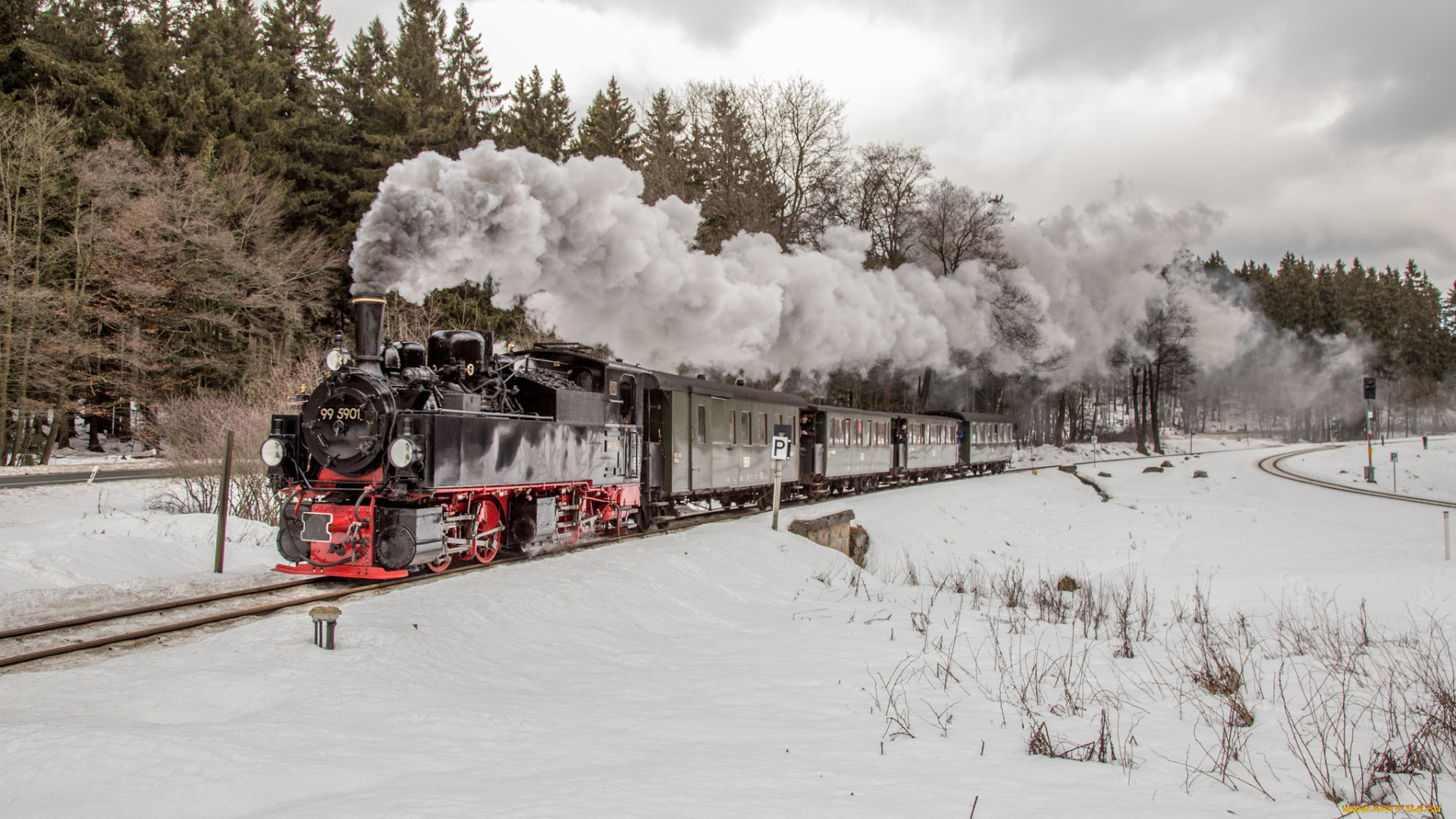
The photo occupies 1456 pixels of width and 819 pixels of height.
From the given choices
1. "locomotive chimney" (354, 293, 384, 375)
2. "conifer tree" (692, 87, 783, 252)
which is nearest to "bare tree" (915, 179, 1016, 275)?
"conifer tree" (692, 87, 783, 252)

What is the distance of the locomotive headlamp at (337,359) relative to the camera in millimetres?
8719

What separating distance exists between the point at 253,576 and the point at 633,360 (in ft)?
38.9

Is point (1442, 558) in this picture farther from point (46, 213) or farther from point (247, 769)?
point (46, 213)

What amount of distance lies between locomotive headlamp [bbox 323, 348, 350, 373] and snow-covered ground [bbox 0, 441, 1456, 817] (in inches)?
103

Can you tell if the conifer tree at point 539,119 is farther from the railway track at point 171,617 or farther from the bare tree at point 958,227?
the railway track at point 171,617

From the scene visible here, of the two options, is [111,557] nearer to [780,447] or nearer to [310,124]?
[780,447]

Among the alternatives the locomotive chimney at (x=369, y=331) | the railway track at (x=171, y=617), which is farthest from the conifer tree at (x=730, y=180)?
the railway track at (x=171, y=617)

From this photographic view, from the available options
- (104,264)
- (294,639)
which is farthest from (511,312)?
(294,639)

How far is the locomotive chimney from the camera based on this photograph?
28.7 feet

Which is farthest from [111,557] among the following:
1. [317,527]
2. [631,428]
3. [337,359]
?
[631,428]

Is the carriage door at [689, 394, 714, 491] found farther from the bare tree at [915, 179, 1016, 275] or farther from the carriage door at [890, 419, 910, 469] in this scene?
the bare tree at [915, 179, 1016, 275]

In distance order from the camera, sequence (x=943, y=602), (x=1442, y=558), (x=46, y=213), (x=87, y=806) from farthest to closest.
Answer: (x=46, y=213) → (x=1442, y=558) → (x=943, y=602) → (x=87, y=806)

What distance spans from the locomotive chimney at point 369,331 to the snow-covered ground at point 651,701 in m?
2.53

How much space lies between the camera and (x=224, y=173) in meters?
25.8
